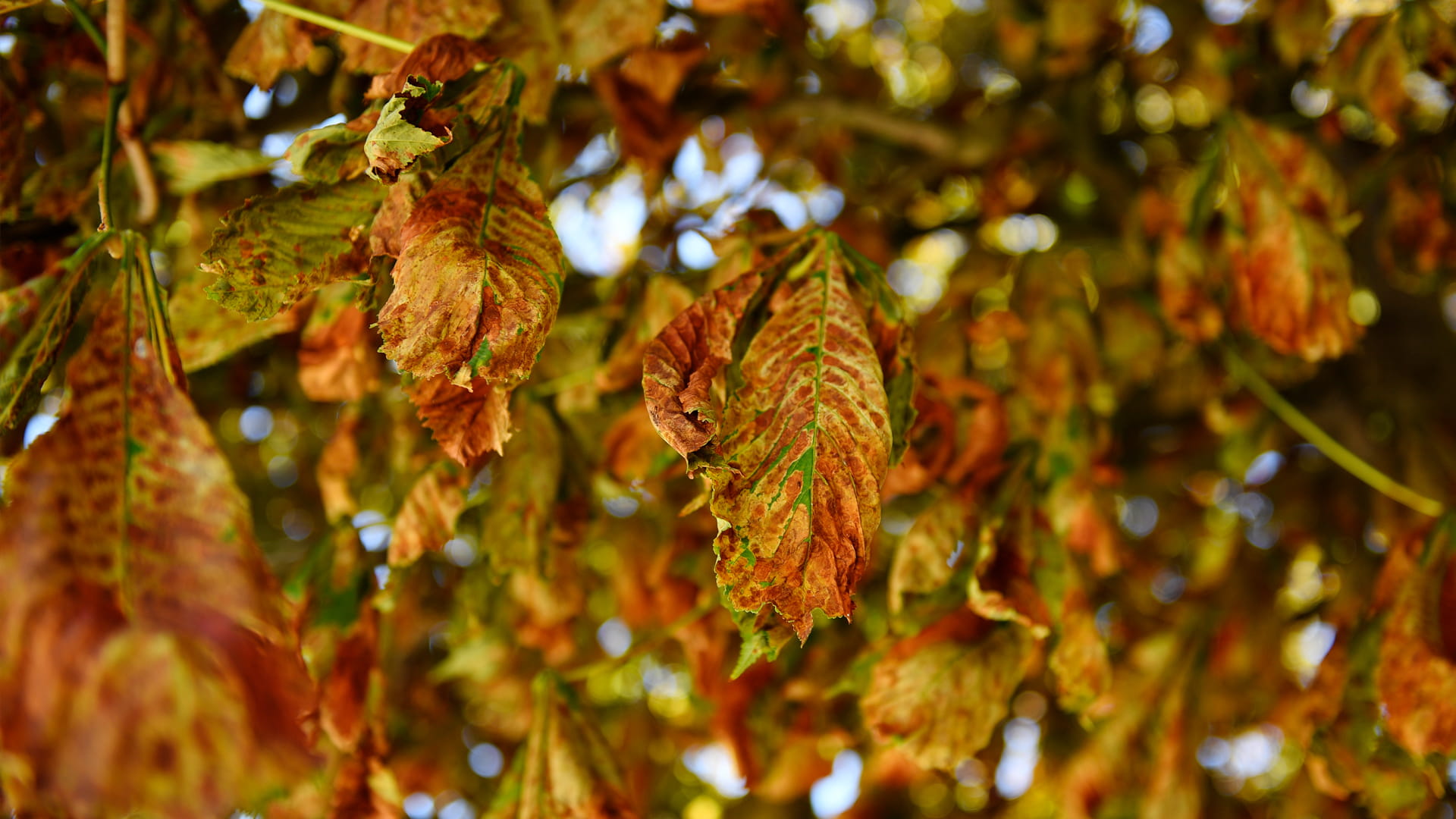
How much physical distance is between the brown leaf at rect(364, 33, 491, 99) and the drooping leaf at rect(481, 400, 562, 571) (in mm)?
356

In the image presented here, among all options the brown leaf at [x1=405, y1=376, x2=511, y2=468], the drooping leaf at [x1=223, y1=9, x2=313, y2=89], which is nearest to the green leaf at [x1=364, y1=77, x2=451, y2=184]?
the brown leaf at [x1=405, y1=376, x2=511, y2=468]

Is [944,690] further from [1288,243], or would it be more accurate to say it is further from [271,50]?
[271,50]

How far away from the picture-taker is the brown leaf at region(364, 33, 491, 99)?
604 millimetres

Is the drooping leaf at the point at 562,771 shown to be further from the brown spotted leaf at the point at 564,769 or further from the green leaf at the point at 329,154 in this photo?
the green leaf at the point at 329,154

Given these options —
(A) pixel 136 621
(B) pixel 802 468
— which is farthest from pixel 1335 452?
(A) pixel 136 621

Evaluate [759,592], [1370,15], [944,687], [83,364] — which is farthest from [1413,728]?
[83,364]

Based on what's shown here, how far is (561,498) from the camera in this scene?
2.95ft

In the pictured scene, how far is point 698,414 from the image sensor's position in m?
0.51

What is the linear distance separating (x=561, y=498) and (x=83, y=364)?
0.46 metres

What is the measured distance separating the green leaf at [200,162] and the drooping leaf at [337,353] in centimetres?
14

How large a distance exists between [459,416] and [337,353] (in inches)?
10.3

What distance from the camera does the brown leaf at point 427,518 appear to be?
774mm

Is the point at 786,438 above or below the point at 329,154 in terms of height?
below

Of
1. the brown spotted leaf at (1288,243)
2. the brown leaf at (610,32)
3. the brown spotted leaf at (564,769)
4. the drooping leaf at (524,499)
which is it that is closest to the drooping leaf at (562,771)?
the brown spotted leaf at (564,769)
